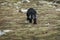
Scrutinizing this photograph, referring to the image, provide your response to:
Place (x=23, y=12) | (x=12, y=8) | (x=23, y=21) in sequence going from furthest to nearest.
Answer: (x=12, y=8) → (x=23, y=12) → (x=23, y=21)

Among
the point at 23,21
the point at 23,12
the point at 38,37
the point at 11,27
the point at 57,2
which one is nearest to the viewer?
the point at 38,37

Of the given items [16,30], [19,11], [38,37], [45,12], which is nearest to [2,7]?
[19,11]

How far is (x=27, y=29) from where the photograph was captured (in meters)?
11.5

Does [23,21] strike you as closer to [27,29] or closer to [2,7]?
[27,29]

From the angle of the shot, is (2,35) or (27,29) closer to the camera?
(2,35)

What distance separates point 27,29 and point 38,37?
1.18 metres

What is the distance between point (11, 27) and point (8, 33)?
1024 mm

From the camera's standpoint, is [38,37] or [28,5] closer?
[38,37]

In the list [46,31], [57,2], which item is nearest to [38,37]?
[46,31]

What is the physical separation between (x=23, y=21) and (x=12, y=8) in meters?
4.38

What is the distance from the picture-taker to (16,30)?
11.5m

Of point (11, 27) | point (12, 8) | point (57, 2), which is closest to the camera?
point (11, 27)

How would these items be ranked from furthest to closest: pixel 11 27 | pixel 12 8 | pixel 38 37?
pixel 12 8 → pixel 11 27 → pixel 38 37

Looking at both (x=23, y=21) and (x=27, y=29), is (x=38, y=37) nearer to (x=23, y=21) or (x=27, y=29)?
(x=27, y=29)
